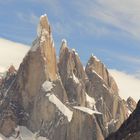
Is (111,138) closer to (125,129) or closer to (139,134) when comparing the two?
(125,129)

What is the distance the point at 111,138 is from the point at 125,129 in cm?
371

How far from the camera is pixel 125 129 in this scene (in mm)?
137250

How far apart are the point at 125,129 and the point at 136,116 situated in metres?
4.72

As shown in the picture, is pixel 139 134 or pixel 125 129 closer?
pixel 139 134

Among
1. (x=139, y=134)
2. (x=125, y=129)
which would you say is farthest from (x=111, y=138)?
(x=139, y=134)

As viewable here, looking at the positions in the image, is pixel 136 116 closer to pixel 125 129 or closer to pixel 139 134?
pixel 125 129

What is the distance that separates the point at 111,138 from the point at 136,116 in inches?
299

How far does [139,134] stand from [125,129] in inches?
530

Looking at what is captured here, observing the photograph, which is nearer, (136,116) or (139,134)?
(139,134)

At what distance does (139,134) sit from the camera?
4877 inches

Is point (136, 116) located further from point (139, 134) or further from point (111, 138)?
point (139, 134)

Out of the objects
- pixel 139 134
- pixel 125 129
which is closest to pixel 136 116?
pixel 125 129

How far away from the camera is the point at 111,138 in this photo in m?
138
